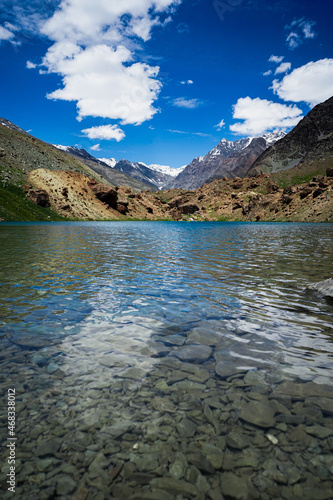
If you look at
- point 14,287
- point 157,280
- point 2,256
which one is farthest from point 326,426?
point 2,256

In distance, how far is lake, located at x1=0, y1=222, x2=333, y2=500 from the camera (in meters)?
4.02

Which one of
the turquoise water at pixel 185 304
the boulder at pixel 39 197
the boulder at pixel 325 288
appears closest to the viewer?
the turquoise water at pixel 185 304

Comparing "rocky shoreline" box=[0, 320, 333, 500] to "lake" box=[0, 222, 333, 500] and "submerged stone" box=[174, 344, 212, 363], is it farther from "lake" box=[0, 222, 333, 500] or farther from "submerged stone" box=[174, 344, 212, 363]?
"submerged stone" box=[174, 344, 212, 363]

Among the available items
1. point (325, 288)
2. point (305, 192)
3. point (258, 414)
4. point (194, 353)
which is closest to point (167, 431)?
point (258, 414)

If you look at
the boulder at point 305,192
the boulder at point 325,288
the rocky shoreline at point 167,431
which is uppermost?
the boulder at point 305,192

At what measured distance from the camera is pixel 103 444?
4629mm

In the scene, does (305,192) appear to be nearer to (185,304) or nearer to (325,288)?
(325,288)

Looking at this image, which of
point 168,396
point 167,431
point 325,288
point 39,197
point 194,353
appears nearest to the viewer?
point 167,431

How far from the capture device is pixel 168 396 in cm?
594

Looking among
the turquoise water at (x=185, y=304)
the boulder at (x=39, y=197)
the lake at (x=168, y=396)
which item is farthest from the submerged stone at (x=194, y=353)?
the boulder at (x=39, y=197)

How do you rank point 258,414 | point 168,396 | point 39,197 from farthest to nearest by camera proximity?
point 39,197 < point 168,396 < point 258,414

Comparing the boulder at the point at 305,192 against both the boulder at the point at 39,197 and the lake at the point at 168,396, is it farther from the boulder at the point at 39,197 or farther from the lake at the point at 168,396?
the lake at the point at 168,396

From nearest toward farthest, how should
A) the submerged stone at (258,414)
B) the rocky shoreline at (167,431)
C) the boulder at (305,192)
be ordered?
the rocky shoreline at (167,431) < the submerged stone at (258,414) < the boulder at (305,192)

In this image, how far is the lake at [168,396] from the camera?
4.02 meters
